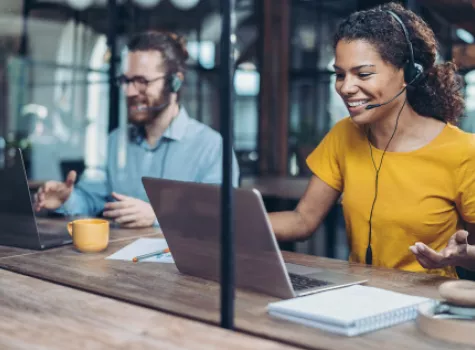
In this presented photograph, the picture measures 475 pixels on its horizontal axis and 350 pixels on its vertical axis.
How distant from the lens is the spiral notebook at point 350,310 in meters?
1.05

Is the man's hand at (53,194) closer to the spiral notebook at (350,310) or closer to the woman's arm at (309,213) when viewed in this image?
the woman's arm at (309,213)

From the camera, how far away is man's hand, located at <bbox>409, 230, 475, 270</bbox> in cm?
145

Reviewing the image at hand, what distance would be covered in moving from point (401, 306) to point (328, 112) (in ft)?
19.1

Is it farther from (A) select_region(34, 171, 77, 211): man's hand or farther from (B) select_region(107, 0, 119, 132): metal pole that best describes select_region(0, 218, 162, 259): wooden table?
A: (B) select_region(107, 0, 119, 132): metal pole

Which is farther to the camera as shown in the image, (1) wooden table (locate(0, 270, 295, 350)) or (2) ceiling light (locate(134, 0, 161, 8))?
(2) ceiling light (locate(134, 0, 161, 8))

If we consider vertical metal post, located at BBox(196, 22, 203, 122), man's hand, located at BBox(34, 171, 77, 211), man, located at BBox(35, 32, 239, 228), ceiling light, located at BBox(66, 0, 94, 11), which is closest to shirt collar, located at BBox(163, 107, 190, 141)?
man, located at BBox(35, 32, 239, 228)

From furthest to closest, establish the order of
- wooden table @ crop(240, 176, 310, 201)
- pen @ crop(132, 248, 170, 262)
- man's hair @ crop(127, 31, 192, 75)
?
1. wooden table @ crop(240, 176, 310, 201)
2. man's hair @ crop(127, 31, 192, 75)
3. pen @ crop(132, 248, 170, 262)

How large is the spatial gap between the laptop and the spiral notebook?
905 millimetres

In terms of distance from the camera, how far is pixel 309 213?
2.09 metres

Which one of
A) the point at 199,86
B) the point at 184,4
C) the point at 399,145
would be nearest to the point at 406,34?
the point at 399,145

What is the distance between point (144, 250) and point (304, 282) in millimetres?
579

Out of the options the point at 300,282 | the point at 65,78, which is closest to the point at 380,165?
the point at 300,282

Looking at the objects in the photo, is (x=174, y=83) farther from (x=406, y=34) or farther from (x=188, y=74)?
(x=188, y=74)

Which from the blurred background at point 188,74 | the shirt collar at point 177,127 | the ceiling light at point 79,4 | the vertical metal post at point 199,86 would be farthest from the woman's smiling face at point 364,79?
the vertical metal post at point 199,86
